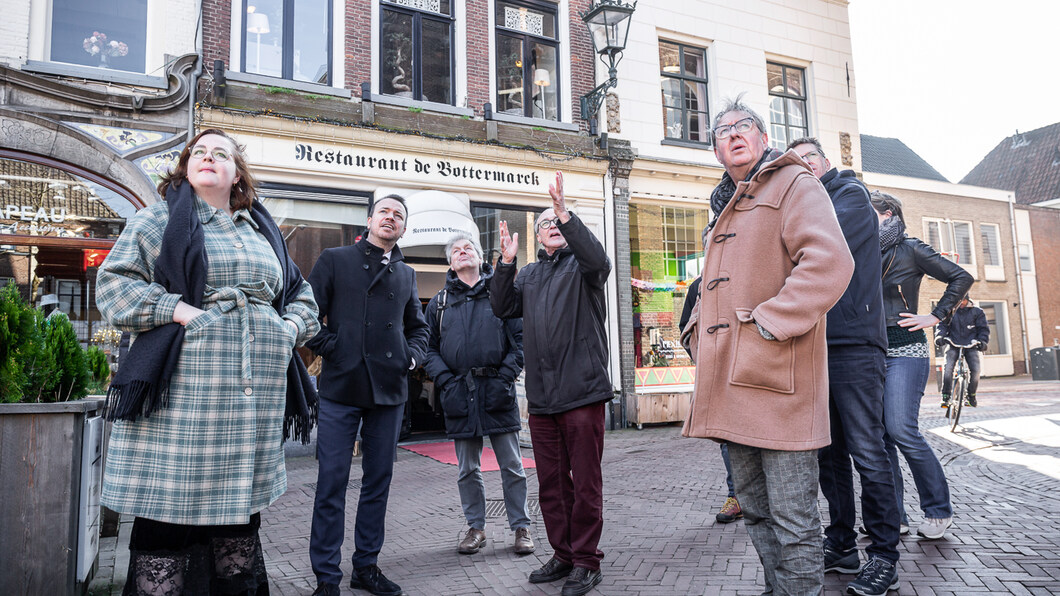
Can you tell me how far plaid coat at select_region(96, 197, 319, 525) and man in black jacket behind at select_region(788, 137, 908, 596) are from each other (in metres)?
2.49

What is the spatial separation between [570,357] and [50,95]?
767 centimetres

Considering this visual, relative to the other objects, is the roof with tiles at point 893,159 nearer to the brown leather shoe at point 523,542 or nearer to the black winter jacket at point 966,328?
the black winter jacket at point 966,328

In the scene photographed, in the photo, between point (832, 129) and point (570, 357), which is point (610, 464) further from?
point (832, 129)

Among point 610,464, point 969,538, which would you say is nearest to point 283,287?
point 969,538

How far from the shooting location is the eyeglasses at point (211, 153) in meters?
2.56

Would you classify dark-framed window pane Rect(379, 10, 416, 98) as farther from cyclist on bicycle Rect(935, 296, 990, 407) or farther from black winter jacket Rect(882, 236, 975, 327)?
cyclist on bicycle Rect(935, 296, 990, 407)

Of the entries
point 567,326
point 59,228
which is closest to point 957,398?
point 567,326

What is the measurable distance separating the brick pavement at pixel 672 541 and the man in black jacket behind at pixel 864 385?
0.80 feet

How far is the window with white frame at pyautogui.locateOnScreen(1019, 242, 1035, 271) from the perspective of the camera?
25453 millimetres

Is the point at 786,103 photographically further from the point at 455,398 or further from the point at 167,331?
the point at 167,331

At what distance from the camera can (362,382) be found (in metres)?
3.46

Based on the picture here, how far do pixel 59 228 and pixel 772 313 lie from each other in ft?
28.3

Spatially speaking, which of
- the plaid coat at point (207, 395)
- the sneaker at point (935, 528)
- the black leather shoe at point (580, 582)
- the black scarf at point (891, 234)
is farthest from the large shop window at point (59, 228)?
the sneaker at point (935, 528)

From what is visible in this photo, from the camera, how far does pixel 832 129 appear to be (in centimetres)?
1463
